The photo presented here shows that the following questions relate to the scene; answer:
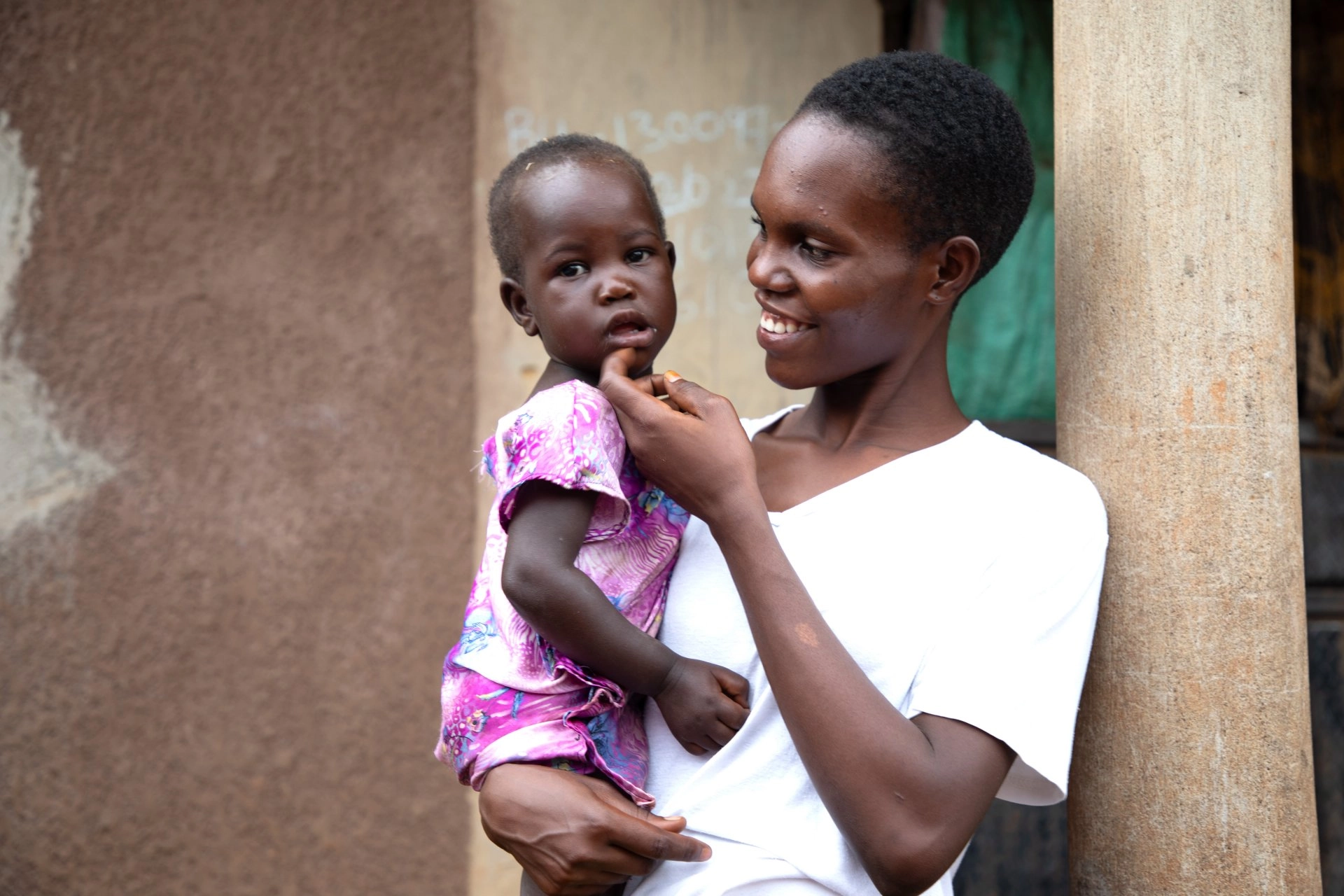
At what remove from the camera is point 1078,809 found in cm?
185

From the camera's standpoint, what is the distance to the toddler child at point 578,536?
1.66 m

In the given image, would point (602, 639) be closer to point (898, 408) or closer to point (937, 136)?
point (898, 408)

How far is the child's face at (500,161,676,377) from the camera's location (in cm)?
189

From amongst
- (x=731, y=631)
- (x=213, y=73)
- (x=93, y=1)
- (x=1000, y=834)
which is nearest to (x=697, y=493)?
(x=731, y=631)

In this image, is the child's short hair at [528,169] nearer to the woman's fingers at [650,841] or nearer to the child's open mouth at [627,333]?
the child's open mouth at [627,333]

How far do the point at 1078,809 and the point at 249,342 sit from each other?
2679 mm

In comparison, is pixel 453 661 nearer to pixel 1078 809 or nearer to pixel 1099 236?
pixel 1078 809

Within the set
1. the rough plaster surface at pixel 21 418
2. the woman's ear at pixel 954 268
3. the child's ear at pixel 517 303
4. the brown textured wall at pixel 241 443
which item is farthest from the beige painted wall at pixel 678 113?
the woman's ear at pixel 954 268

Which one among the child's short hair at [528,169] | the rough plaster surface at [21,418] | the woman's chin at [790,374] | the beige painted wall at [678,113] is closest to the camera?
the woman's chin at [790,374]

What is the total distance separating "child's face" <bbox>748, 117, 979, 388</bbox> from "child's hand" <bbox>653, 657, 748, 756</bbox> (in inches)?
18.3

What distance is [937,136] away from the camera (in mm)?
1721

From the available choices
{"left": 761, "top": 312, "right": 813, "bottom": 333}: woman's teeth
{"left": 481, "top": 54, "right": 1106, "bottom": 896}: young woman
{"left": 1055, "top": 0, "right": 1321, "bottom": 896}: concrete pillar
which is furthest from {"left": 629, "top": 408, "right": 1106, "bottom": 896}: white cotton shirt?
{"left": 761, "top": 312, "right": 813, "bottom": 333}: woman's teeth

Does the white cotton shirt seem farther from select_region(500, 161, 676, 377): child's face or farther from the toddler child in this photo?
select_region(500, 161, 676, 377): child's face

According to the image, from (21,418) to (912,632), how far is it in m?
2.86
